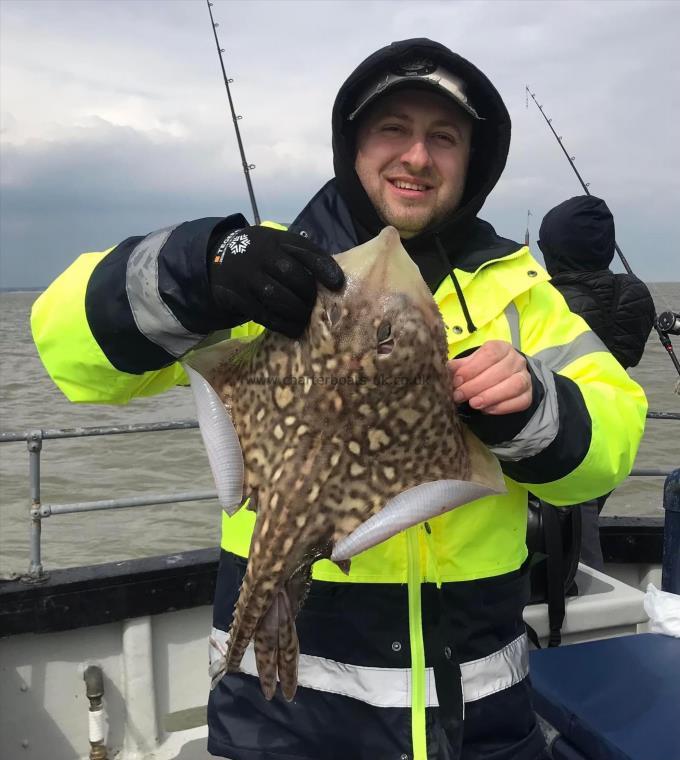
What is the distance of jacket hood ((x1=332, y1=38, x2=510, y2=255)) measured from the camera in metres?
2.31

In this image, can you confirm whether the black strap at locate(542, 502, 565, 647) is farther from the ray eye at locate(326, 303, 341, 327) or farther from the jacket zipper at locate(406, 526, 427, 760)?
the ray eye at locate(326, 303, 341, 327)

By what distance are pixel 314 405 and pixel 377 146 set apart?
1.10 m

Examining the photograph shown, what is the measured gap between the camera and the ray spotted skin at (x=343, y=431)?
1.64 m

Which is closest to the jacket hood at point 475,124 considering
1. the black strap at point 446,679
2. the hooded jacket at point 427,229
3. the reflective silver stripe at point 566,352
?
the hooded jacket at point 427,229

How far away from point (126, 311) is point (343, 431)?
69 cm

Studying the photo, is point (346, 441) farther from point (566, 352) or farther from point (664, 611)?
point (664, 611)

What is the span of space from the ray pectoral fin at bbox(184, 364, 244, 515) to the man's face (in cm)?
93

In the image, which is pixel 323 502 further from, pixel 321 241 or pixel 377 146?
pixel 377 146

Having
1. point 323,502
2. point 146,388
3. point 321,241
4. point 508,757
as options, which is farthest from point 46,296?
point 508,757

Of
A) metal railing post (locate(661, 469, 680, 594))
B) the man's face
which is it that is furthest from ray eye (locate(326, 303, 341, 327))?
metal railing post (locate(661, 469, 680, 594))

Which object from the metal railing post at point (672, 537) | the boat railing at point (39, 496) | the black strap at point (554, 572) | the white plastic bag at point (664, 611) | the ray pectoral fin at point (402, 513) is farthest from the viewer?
the boat railing at point (39, 496)

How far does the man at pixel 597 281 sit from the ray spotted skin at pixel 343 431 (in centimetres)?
350

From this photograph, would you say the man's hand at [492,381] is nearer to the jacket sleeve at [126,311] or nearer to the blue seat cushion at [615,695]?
the jacket sleeve at [126,311]

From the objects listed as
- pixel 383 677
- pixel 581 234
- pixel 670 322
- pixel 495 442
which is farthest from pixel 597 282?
pixel 383 677
